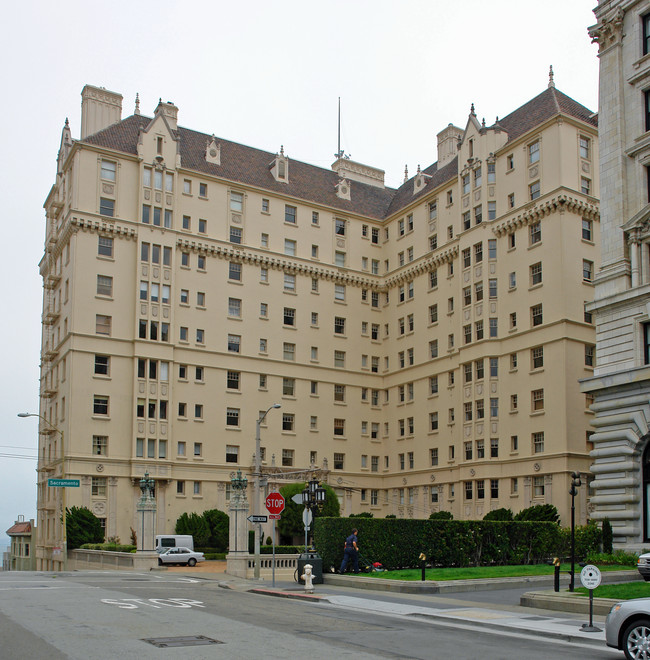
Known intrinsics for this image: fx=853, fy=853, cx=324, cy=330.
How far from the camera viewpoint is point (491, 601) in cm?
2661

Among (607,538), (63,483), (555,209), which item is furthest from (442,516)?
(63,483)

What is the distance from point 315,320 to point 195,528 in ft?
69.9

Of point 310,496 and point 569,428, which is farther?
point 569,428

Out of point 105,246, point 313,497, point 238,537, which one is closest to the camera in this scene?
point 313,497

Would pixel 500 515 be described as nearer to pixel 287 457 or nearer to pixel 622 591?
pixel 287 457

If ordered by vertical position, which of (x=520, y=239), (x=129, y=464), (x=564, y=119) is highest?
(x=564, y=119)

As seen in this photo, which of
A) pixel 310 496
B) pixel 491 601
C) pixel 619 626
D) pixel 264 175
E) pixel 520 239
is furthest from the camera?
pixel 264 175

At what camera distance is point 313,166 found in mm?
83875

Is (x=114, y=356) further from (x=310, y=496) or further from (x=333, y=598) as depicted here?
(x=333, y=598)

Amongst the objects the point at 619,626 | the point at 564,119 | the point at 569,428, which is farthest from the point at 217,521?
the point at 619,626

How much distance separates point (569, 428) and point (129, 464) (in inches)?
1256

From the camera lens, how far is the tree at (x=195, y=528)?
64062 mm

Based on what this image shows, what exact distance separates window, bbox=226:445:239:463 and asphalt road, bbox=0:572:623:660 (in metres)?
42.3

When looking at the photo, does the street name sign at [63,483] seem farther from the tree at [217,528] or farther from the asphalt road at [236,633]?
the asphalt road at [236,633]
